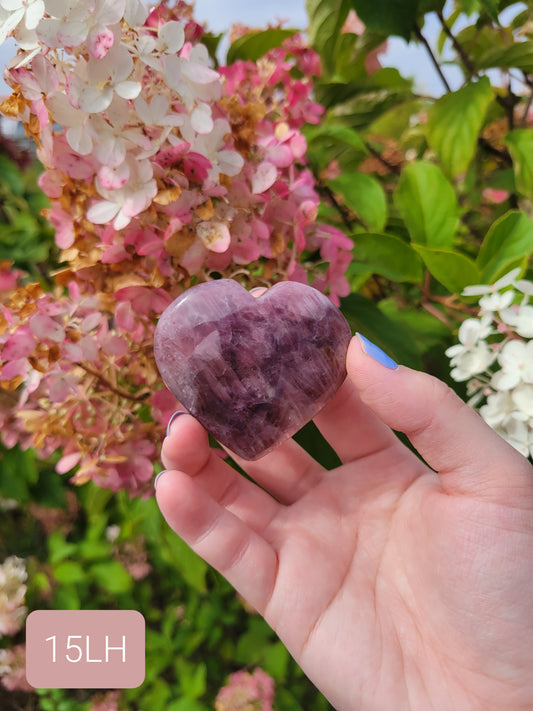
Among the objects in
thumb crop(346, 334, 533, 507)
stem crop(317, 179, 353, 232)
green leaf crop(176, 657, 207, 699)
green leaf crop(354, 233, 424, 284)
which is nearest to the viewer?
thumb crop(346, 334, 533, 507)

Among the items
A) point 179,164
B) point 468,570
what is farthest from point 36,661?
point 179,164

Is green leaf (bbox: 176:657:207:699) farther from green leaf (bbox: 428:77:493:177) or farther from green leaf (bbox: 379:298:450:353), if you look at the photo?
green leaf (bbox: 428:77:493:177)

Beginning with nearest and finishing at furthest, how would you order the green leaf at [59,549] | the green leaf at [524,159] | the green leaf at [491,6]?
the green leaf at [491,6], the green leaf at [524,159], the green leaf at [59,549]

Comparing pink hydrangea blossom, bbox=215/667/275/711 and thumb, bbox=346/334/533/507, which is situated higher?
thumb, bbox=346/334/533/507

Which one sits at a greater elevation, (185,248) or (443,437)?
(185,248)

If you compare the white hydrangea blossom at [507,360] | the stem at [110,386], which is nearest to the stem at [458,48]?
the white hydrangea blossom at [507,360]

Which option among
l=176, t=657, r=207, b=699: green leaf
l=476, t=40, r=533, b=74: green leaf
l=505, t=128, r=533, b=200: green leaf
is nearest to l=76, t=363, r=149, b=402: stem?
l=505, t=128, r=533, b=200: green leaf

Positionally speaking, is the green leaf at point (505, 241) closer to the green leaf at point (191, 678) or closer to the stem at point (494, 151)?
the stem at point (494, 151)

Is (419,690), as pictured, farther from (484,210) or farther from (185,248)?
(484,210)
